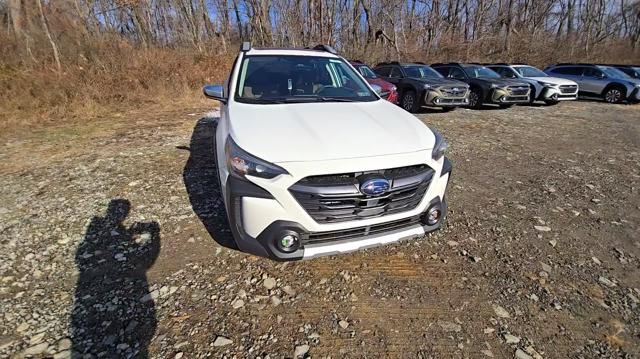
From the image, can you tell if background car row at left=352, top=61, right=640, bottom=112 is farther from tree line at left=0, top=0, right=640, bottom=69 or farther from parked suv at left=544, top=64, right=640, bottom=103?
tree line at left=0, top=0, right=640, bottom=69

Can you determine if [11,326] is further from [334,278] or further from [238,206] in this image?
[334,278]

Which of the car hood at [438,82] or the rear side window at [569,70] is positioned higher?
the rear side window at [569,70]

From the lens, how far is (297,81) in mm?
3836

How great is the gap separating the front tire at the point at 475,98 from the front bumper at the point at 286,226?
10.4 metres

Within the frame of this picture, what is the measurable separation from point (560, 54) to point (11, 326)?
3289 cm

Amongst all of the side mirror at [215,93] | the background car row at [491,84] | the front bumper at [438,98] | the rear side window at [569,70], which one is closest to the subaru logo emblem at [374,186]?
the side mirror at [215,93]

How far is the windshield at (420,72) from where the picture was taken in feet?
36.7

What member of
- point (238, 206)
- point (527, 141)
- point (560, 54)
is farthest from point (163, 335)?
point (560, 54)

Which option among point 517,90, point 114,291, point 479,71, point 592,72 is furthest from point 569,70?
point 114,291

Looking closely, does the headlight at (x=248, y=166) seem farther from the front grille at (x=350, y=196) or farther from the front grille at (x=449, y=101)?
the front grille at (x=449, y=101)

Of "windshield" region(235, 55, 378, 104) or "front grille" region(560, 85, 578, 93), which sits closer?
"windshield" region(235, 55, 378, 104)

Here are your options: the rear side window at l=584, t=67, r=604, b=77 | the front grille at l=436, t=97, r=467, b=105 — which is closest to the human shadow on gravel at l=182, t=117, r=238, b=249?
the front grille at l=436, t=97, r=467, b=105

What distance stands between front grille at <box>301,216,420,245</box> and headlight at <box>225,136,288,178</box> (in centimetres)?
51

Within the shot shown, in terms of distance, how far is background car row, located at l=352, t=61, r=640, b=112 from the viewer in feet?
33.5
